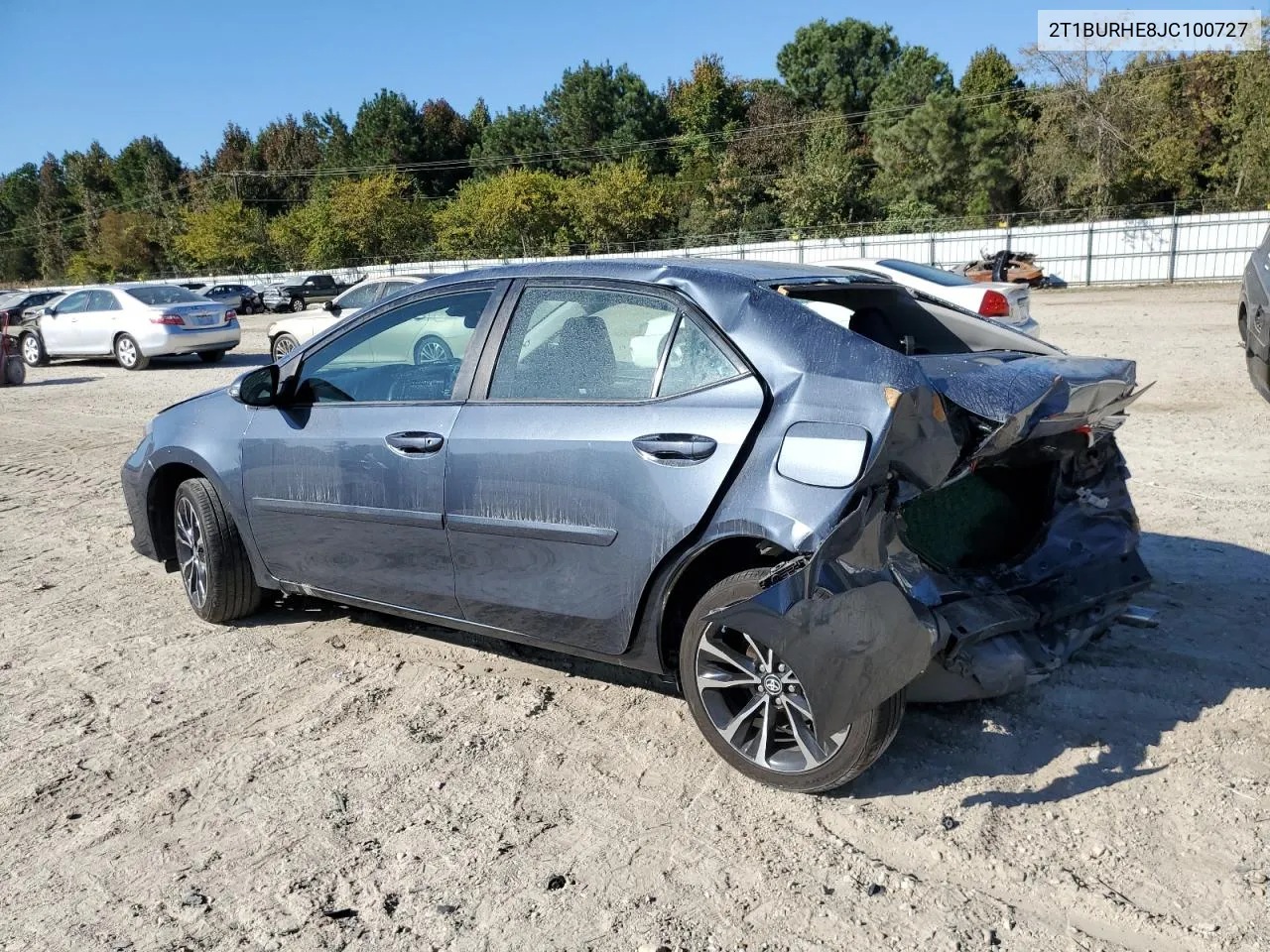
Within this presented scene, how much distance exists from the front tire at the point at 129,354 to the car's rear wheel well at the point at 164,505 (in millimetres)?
14770

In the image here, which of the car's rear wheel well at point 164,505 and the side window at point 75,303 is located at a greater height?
the side window at point 75,303

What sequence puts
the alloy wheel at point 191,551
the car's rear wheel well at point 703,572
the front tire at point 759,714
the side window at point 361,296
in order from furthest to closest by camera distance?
1. the side window at point 361,296
2. the alloy wheel at point 191,551
3. the car's rear wheel well at point 703,572
4. the front tire at point 759,714

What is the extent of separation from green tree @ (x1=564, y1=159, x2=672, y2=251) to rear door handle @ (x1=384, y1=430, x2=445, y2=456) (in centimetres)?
5259

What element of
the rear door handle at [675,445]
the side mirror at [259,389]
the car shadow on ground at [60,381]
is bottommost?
the car shadow on ground at [60,381]

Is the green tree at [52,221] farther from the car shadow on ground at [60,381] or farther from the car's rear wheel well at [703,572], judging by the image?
the car's rear wheel well at [703,572]

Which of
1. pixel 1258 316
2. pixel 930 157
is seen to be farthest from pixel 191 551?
pixel 930 157

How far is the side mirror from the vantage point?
4535 mm

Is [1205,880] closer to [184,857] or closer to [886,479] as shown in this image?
[886,479]

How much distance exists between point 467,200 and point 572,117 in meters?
16.4

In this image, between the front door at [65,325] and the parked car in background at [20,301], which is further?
the parked car in background at [20,301]

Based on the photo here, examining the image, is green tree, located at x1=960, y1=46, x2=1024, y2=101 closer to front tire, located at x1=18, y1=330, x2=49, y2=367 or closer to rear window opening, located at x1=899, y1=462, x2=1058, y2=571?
front tire, located at x1=18, y1=330, x2=49, y2=367

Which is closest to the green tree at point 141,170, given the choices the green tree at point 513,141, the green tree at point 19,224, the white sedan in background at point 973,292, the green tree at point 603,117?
the green tree at point 19,224

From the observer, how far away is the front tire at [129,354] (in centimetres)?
1848

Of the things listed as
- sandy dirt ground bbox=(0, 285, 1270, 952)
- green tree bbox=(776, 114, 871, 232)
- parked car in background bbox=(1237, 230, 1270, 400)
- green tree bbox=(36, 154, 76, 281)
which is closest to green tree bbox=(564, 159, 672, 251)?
green tree bbox=(776, 114, 871, 232)
